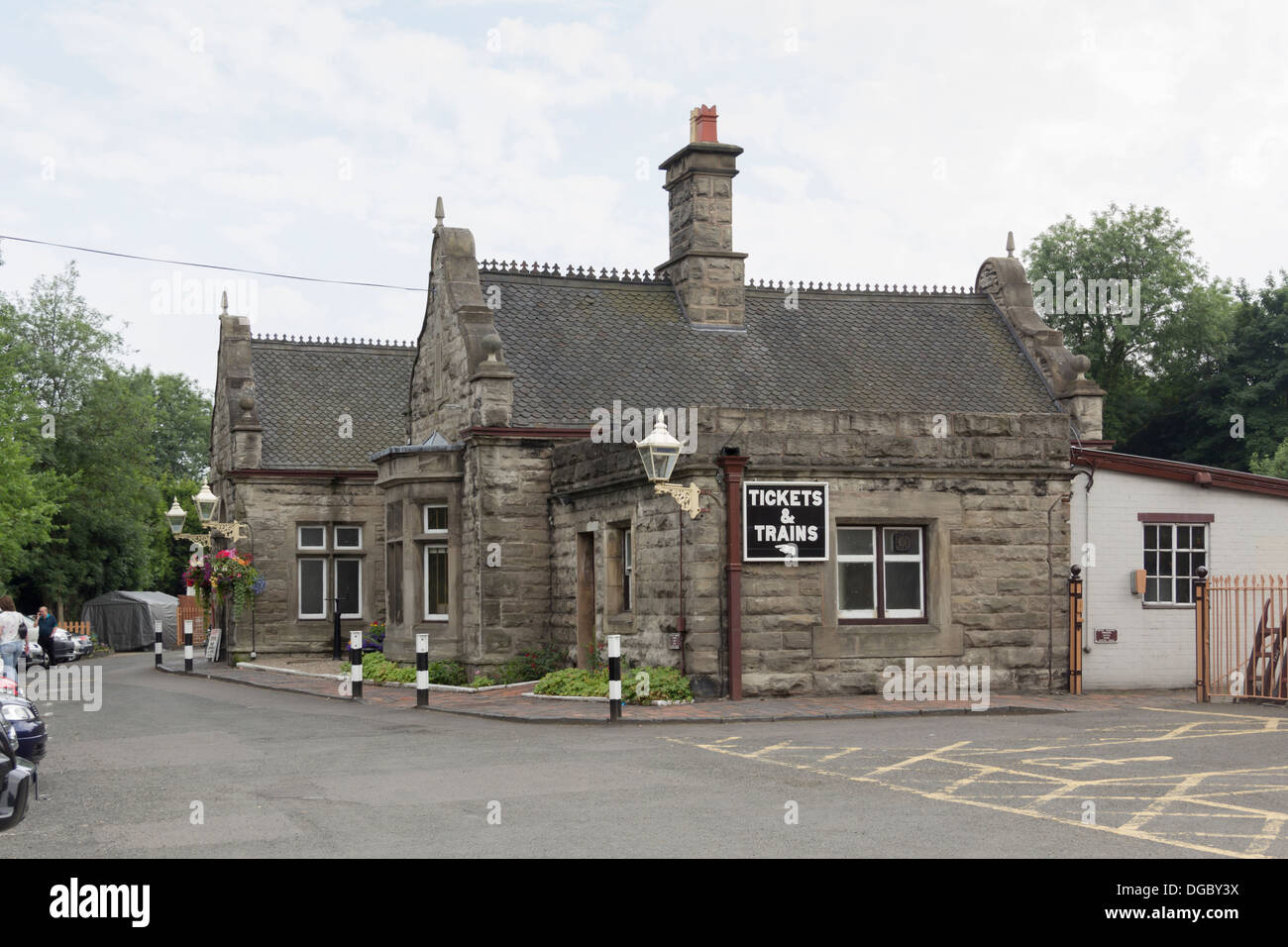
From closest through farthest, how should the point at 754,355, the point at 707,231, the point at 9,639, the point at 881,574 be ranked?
the point at 881,574
the point at 9,639
the point at 754,355
the point at 707,231

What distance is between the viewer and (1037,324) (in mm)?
29156

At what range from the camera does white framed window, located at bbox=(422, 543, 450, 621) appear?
1017 inches

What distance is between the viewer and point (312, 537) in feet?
115

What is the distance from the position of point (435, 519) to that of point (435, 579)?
41.4 inches

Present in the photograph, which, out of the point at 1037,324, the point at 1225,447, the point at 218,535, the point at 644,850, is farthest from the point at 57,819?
the point at 1225,447

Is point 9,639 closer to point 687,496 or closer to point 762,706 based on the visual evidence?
point 687,496

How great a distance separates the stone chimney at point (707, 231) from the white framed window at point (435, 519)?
5.95 m

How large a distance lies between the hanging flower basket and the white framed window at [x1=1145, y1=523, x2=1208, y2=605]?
2018 cm

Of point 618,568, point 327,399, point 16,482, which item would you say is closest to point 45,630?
point 327,399

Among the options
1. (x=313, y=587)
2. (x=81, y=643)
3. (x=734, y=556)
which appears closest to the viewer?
(x=734, y=556)

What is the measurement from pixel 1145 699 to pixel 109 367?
169ft

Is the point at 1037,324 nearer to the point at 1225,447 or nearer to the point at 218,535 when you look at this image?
the point at 218,535

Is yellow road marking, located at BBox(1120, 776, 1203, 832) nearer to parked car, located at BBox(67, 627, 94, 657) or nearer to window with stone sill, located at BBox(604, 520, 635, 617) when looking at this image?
window with stone sill, located at BBox(604, 520, 635, 617)

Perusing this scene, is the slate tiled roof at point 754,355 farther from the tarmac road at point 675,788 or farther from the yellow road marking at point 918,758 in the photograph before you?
the yellow road marking at point 918,758
